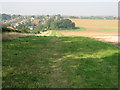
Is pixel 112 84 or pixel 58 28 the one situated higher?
pixel 58 28

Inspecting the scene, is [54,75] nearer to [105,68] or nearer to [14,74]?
[14,74]

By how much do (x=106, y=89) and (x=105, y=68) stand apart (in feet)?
10.7

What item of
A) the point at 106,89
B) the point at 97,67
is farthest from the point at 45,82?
the point at 97,67

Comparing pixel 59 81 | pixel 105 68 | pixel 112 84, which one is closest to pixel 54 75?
pixel 59 81

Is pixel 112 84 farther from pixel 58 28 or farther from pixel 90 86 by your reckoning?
pixel 58 28

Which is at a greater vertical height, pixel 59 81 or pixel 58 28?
pixel 58 28

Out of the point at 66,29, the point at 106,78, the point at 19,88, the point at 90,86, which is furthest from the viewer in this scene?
the point at 66,29

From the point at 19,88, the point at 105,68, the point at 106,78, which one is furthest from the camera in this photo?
the point at 105,68

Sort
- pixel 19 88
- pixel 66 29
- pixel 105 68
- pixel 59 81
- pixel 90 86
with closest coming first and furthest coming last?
1. pixel 19 88
2. pixel 90 86
3. pixel 59 81
4. pixel 105 68
5. pixel 66 29

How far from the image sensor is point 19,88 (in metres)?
6.02

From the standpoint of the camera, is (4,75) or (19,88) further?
(4,75)

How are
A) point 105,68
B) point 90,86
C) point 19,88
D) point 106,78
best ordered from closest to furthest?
point 19,88
point 90,86
point 106,78
point 105,68

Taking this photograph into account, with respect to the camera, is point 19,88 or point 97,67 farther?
point 97,67

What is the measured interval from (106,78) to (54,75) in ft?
8.18
